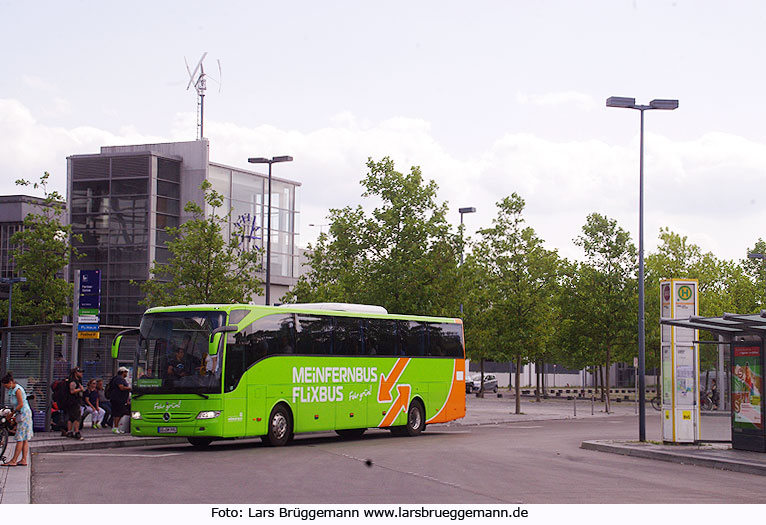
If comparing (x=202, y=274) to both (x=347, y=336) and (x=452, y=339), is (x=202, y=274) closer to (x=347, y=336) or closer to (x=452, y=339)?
(x=452, y=339)

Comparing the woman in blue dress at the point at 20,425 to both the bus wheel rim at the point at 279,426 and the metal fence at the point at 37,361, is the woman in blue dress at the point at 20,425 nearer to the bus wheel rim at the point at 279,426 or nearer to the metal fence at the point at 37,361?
the bus wheel rim at the point at 279,426

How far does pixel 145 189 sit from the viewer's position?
59156 millimetres

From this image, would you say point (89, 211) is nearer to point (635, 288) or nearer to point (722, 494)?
point (635, 288)

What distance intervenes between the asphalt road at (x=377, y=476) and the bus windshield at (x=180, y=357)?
55.2 inches

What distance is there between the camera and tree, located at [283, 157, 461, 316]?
37094 mm

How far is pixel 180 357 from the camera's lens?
22.5 meters

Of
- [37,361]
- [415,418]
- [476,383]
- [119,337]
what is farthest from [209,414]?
[476,383]

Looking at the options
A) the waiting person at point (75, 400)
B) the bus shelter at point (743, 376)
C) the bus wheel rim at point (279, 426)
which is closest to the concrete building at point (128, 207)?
the waiting person at point (75, 400)

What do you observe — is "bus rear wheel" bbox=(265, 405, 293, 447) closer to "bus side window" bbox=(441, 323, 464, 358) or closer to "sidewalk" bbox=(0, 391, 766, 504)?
"sidewalk" bbox=(0, 391, 766, 504)

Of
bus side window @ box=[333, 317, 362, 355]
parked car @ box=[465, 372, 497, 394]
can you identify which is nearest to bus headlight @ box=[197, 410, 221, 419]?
bus side window @ box=[333, 317, 362, 355]

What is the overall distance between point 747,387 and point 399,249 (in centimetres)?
1735

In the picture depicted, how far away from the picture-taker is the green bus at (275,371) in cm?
2225

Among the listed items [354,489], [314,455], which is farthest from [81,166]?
[354,489]

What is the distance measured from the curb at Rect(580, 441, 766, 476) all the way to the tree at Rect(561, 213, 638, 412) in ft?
88.5
